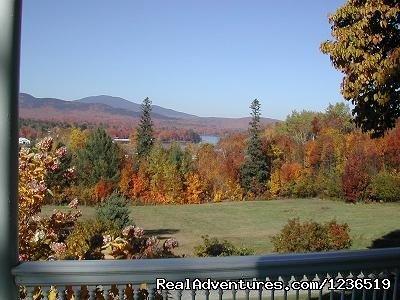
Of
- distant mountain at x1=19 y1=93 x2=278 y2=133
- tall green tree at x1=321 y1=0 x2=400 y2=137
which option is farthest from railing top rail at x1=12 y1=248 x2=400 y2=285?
distant mountain at x1=19 y1=93 x2=278 y2=133

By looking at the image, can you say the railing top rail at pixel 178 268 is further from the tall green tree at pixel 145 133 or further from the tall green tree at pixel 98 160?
the tall green tree at pixel 145 133

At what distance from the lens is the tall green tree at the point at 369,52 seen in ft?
15.2

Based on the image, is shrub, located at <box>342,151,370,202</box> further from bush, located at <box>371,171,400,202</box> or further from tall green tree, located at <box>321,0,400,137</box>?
tall green tree, located at <box>321,0,400,137</box>

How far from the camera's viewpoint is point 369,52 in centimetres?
482

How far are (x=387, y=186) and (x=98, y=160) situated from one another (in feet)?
72.6

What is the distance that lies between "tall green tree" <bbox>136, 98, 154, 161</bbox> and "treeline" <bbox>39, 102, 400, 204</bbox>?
0.33 meters

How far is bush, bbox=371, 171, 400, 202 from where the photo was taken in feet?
103

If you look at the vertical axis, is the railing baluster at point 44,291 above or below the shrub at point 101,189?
above

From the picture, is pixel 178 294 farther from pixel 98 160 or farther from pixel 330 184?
pixel 98 160

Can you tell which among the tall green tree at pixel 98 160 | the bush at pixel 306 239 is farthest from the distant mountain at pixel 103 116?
the bush at pixel 306 239

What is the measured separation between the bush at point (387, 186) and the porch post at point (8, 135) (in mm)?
33134

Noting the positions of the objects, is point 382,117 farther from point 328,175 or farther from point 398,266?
point 328,175

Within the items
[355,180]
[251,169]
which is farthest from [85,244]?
[251,169]

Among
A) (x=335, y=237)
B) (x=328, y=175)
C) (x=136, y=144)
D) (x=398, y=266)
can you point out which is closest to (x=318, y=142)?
(x=328, y=175)
